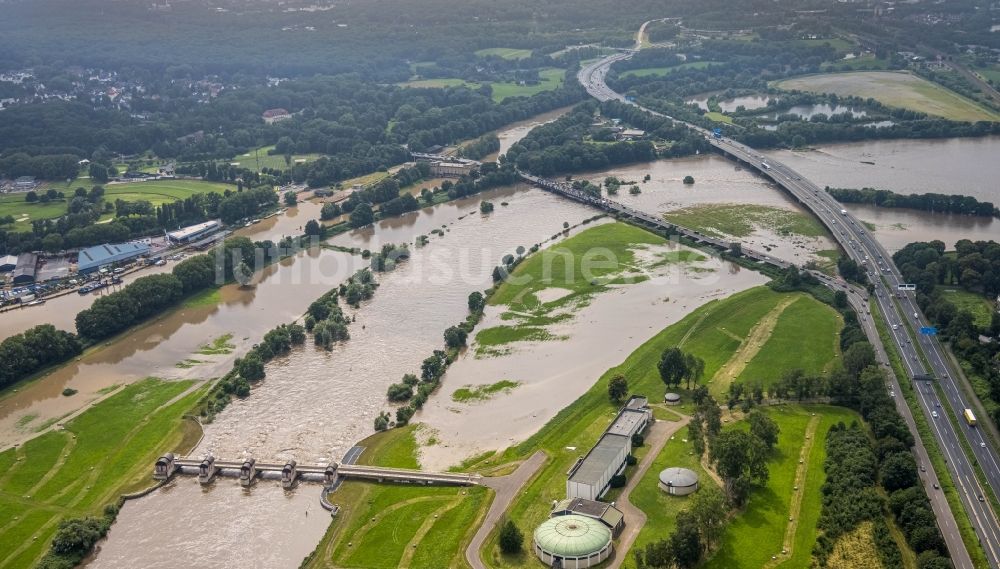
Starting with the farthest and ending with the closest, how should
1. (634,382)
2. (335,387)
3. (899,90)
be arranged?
(899,90) → (335,387) → (634,382)

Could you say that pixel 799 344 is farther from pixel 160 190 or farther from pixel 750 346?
pixel 160 190

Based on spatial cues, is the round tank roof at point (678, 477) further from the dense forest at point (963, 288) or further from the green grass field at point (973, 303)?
the green grass field at point (973, 303)

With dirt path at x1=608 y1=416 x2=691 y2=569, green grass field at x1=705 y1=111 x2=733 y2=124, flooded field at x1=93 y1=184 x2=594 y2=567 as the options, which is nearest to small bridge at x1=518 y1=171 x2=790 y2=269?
flooded field at x1=93 y1=184 x2=594 y2=567


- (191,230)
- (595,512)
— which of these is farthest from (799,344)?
(191,230)

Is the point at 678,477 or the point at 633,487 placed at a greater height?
the point at 678,477

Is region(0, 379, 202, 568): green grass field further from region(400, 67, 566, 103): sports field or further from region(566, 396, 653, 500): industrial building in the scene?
region(400, 67, 566, 103): sports field

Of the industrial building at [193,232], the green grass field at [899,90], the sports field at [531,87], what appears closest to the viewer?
the industrial building at [193,232]

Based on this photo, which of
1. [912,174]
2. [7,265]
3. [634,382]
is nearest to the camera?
[634,382]

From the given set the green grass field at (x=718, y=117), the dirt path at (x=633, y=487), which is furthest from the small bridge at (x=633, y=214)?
the green grass field at (x=718, y=117)
